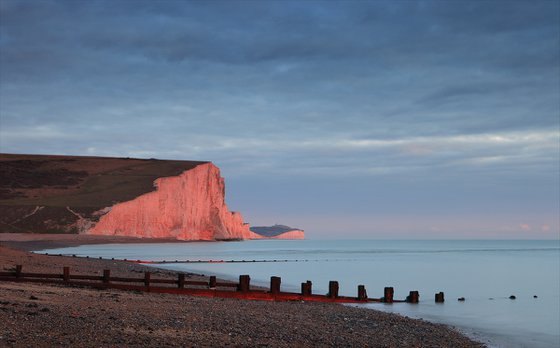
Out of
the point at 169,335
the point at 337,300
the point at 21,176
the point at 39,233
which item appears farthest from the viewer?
the point at 21,176

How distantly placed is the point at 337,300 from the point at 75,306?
9419 millimetres

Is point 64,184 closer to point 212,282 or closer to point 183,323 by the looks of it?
point 212,282

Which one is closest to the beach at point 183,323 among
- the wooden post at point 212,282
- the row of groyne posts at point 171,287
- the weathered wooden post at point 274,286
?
the row of groyne posts at point 171,287

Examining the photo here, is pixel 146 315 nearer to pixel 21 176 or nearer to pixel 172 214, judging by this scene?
pixel 172 214

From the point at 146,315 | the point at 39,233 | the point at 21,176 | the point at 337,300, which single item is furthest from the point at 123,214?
the point at 146,315

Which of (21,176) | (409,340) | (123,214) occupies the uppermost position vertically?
(21,176)

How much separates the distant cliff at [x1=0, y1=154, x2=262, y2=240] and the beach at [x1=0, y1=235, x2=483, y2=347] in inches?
3402

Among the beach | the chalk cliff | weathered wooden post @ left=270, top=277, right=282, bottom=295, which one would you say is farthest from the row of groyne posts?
the chalk cliff

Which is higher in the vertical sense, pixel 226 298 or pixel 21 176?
pixel 21 176

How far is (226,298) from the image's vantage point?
17.8m

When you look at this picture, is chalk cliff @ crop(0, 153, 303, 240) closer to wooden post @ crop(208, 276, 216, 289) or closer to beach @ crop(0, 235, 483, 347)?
wooden post @ crop(208, 276, 216, 289)

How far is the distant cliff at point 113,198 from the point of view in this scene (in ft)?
333

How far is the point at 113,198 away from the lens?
109 meters

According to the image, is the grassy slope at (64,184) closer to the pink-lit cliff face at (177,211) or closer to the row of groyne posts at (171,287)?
the pink-lit cliff face at (177,211)
